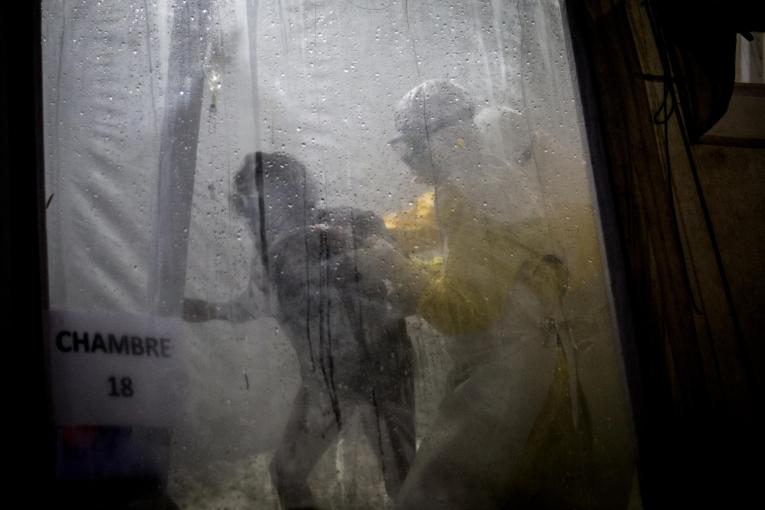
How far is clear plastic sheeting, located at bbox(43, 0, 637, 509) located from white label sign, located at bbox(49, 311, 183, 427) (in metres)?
0.04

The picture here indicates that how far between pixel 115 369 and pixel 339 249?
684 millimetres

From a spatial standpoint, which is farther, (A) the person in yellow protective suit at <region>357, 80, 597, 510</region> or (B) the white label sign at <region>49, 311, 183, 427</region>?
(A) the person in yellow protective suit at <region>357, 80, 597, 510</region>

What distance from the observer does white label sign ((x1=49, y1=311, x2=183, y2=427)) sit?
1.83 meters

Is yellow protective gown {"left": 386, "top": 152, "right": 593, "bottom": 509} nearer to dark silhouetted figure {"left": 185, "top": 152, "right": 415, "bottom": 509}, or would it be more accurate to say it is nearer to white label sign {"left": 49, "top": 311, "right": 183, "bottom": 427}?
dark silhouetted figure {"left": 185, "top": 152, "right": 415, "bottom": 509}

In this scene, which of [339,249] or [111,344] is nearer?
[111,344]

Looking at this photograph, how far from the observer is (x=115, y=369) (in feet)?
6.12

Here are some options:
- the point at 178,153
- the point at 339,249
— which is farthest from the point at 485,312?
the point at 178,153

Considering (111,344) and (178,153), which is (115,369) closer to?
(111,344)

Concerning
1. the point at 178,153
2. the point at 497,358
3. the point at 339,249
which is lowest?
the point at 497,358

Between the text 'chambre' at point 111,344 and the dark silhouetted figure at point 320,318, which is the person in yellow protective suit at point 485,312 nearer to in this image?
the dark silhouetted figure at point 320,318

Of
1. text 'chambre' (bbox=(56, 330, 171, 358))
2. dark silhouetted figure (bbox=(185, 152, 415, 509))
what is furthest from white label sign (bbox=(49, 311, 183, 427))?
dark silhouetted figure (bbox=(185, 152, 415, 509))

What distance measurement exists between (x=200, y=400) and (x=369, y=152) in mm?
860

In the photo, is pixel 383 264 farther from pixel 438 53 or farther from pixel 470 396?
pixel 438 53

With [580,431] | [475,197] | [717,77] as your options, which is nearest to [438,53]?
[475,197]
